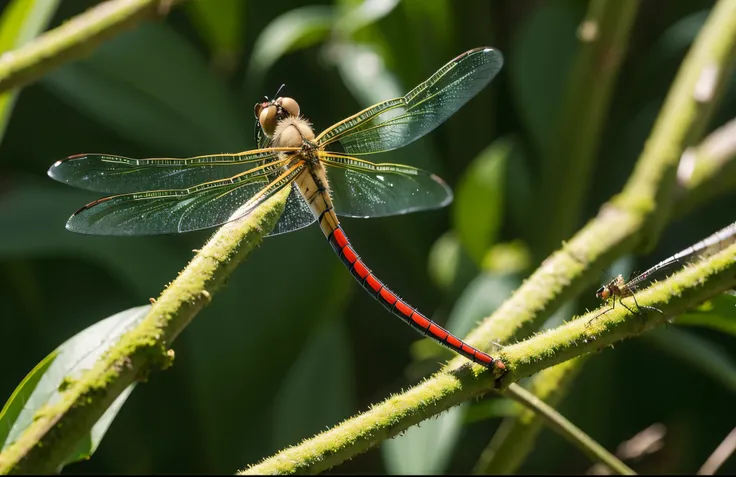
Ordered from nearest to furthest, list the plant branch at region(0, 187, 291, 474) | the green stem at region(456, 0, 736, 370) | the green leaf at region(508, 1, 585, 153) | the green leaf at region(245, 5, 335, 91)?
the plant branch at region(0, 187, 291, 474) → the green stem at region(456, 0, 736, 370) → the green leaf at region(245, 5, 335, 91) → the green leaf at region(508, 1, 585, 153)

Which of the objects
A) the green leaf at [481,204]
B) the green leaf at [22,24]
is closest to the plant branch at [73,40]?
the green leaf at [22,24]

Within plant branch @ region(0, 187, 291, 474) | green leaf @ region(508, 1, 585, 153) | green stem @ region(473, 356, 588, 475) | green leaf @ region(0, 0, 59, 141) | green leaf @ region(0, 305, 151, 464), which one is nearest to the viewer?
plant branch @ region(0, 187, 291, 474)

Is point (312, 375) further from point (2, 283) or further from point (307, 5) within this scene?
point (307, 5)

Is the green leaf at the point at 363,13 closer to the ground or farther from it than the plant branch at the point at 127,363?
farther from it

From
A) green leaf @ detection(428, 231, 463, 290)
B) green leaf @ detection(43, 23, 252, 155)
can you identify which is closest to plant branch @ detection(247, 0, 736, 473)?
green leaf @ detection(428, 231, 463, 290)

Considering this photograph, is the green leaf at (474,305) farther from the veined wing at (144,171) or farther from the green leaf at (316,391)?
the veined wing at (144,171)

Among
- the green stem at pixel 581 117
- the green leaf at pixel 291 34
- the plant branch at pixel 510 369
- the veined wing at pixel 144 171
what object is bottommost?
the plant branch at pixel 510 369

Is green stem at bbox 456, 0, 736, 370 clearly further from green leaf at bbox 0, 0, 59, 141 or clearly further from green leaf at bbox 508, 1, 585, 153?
green leaf at bbox 0, 0, 59, 141
